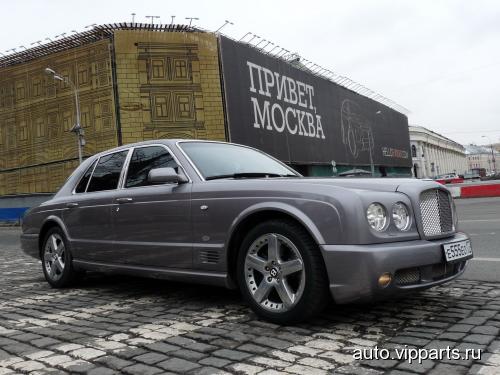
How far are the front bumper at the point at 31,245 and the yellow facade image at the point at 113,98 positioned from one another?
72.0ft

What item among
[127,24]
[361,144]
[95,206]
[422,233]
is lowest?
[422,233]

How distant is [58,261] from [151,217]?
197 cm

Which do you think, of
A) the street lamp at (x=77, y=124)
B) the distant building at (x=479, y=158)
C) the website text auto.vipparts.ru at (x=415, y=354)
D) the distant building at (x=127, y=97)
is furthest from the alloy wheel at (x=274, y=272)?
the distant building at (x=479, y=158)

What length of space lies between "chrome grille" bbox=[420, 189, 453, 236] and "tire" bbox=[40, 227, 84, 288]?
388 centimetres

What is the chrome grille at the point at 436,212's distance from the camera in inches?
144

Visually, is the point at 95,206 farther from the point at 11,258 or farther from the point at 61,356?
the point at 11,258

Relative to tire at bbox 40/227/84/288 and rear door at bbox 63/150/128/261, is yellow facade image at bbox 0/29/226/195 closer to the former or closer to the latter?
tire at bbox 40/227/84/288

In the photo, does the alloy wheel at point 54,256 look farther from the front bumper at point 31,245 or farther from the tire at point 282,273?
the tire at point 282,273

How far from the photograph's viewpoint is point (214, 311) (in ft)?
13.7

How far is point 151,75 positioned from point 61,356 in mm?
26975

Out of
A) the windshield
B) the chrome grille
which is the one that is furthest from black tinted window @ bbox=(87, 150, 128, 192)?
the chrome grille

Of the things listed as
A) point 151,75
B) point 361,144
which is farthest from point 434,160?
point 151,75

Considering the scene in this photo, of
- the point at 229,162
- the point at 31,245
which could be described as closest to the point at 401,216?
the point at 229,162

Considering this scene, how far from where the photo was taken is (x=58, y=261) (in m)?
5.86
